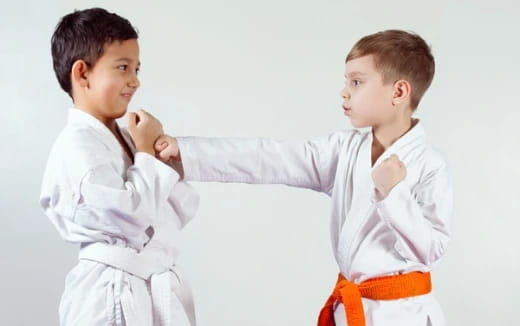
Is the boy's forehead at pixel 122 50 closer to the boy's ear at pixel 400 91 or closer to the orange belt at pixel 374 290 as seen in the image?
the boy's ear at pixel 400 91

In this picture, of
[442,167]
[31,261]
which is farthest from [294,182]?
[31,261]

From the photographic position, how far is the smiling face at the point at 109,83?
2.56 meters

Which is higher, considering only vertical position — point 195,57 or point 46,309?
point 195,57

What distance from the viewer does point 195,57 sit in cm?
416

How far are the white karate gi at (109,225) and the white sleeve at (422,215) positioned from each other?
1.92 feet

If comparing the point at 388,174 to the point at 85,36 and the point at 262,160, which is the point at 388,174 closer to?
the point at 262,160

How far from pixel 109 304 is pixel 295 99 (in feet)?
6.37

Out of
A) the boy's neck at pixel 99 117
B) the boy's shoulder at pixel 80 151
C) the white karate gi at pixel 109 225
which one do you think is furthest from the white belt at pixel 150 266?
the boy's neck at pixel 99 117

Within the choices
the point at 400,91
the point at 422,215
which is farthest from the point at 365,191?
the point at 400,91

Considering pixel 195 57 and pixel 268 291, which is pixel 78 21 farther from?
pixel 268 291

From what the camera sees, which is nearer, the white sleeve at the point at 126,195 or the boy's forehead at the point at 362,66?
the white sleeve at the point at 126,195

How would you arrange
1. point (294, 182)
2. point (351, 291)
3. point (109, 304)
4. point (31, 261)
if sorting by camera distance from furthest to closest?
point (31, 261) → point (294, 182) → point (351, 291) → point (109, 304)

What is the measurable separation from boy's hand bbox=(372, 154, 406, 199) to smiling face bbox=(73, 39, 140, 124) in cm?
70

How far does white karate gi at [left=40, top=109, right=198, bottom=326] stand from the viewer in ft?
7.97
